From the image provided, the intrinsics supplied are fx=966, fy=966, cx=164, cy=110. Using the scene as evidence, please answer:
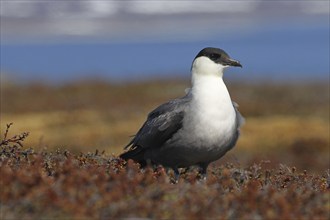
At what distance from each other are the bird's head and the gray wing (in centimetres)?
38

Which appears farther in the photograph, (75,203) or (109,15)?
(109,15)

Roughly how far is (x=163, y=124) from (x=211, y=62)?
0.93 meters

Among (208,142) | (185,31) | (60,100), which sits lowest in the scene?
(185,31)

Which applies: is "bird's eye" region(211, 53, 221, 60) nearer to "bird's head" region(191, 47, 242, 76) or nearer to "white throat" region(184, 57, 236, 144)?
"bird's head" region(191, 47, 242, 76)

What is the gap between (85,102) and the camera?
31.4 metres

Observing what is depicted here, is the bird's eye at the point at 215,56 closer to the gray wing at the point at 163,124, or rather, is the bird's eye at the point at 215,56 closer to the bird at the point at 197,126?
the bird at the point at 197,126

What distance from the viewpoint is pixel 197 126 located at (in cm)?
1008

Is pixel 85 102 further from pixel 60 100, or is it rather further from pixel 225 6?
pixel 225 6

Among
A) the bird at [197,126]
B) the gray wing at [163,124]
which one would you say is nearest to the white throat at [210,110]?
the bird at [197,126]

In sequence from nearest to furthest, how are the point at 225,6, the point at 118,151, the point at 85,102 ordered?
the point at 118,151 → the point at 85,102 → the point at 225,6

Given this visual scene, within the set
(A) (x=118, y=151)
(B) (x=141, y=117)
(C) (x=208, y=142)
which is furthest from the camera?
(B) (x=141, y=117)

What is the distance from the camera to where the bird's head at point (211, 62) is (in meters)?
10.8

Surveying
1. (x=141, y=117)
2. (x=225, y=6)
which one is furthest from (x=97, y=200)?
(x=225, y=6)

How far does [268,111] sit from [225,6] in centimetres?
10660
